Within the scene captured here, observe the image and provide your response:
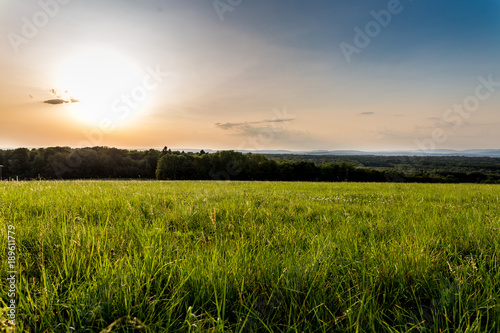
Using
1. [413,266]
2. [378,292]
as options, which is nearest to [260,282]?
[378,292]

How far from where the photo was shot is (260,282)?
2.14 metres

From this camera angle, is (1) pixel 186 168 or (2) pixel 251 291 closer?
(2) pixel 251 291

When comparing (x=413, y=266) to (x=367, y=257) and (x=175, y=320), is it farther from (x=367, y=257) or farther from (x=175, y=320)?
(x=175, y=320)

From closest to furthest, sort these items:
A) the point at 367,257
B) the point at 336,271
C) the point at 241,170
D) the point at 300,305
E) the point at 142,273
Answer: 1. the point at 300,305
2. the point at 142,273
3. the point at 336,271
4. the point at 367,257
5. the point at 241,170

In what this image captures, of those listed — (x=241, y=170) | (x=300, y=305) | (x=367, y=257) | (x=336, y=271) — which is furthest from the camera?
(x=241, y=170)

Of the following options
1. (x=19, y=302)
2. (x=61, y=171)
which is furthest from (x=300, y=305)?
(x=61, y=171)

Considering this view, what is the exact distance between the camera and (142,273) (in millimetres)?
2086

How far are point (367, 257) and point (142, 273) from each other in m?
2.30

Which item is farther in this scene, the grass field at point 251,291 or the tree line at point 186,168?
the tree line at point 186,168

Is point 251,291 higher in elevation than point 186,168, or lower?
higher

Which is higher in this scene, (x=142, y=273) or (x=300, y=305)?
(x=142, y=273)

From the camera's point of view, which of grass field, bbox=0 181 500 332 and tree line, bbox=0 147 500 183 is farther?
tree line, bbox=0 147 500 183

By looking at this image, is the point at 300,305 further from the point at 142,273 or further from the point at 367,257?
the point at 142,273

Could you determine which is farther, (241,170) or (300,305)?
(241,170)
